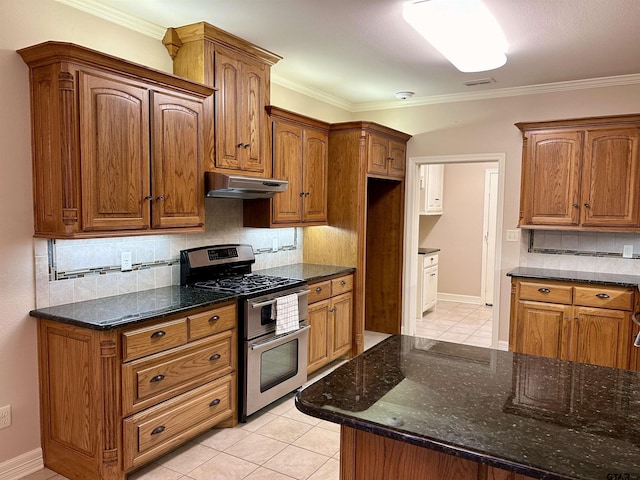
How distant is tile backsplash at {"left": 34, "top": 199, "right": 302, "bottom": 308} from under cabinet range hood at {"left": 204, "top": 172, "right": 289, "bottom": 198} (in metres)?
0.34

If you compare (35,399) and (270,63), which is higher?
(270,63)

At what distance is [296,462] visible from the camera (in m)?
2.73

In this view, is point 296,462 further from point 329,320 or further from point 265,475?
point 329,320

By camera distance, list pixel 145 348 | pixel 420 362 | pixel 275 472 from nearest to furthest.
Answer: pixel 420 362 → pixel 145 348 → pixel 275 472

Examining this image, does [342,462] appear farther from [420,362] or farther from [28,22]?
[28,22]

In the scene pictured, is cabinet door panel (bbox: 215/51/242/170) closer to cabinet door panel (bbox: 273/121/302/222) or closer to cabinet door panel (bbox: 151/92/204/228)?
cabinet door panel (bbox: 151/92/204/228)

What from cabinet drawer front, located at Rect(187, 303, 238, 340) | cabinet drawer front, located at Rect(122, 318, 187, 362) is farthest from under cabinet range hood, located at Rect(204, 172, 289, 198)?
cabinet drawer front, located at Rect(122, 318, 187, 362)

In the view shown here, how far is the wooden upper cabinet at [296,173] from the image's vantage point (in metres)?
3.87

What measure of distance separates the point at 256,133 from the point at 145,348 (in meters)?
1.83

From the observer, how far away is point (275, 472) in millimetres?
2615

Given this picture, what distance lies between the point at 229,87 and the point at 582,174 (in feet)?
9.86

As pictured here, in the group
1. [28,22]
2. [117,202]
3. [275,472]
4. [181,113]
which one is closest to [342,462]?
[275,472]

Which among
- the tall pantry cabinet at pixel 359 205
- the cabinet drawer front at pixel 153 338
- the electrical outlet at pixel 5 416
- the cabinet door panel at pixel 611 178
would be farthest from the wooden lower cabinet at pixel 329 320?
the cabinet door panel at pixel 611 178

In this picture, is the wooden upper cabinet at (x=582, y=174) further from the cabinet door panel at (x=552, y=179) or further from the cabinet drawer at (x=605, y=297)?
the cabinet drawer at (x=605, y=297)
